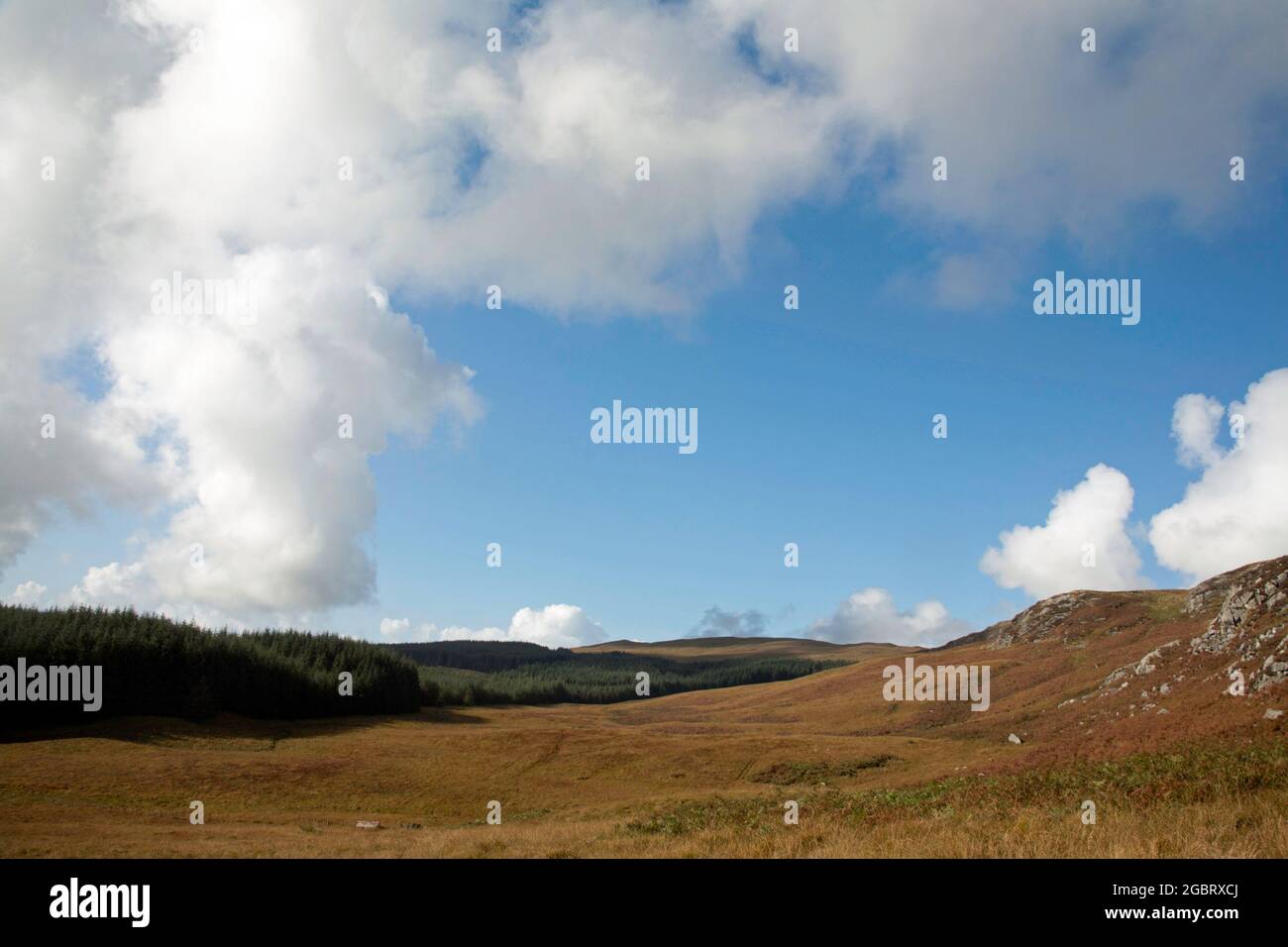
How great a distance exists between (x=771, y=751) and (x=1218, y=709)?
3042cm

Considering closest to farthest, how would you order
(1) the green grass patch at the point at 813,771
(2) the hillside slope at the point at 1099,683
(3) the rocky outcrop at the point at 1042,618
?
(2) the hillside slope at the point at 1099,683 → (1) the green grass patch at the point at 813,771 → (3) the rocky outcrop at the point at 1042,618

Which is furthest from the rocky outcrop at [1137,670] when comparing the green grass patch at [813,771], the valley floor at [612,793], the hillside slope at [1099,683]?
the green grass patch at [813,771]

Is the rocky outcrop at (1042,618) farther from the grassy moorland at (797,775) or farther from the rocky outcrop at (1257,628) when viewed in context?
the rocky outcrop at (1257,628)

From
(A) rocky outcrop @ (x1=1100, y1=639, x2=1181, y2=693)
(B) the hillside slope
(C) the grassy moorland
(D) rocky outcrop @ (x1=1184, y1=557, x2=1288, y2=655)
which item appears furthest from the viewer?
(A) rocky outcrop @ (x1=1100, y1=639, x2=1181, y2=693)

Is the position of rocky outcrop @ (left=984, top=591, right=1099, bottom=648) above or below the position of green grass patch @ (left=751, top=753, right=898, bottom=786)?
above

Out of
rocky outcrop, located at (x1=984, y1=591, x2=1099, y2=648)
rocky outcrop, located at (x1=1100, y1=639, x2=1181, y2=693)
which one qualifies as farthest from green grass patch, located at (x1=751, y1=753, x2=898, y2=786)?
rocky outcrop, located at (x1=984, y1=591, x2=1099, y2=648)

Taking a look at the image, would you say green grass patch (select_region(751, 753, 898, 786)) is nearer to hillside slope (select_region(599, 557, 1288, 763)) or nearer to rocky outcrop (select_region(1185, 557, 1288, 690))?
hillside slope (select_region(599, 557, 1288, 763))

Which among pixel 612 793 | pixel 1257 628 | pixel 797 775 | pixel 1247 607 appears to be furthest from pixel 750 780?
pixel 1247 607

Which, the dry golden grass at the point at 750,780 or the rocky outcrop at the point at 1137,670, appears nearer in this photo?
the dry golden grass at the point at 750,780

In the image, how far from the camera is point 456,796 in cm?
4988

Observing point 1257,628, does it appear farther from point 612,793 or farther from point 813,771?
point 612,793

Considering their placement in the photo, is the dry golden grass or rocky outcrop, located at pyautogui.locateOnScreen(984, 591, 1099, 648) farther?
rocky outcrop, located at pyautogui.locateOnScreen(984, 591, 1099, 648)
